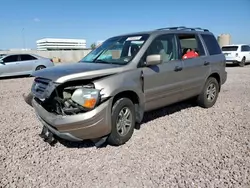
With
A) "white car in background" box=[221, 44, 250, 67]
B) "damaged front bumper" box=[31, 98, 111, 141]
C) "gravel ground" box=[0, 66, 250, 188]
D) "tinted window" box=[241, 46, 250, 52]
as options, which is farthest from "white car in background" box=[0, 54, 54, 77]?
"tinted window" box=[241, 46, 250, 52]

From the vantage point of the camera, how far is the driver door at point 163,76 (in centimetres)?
414

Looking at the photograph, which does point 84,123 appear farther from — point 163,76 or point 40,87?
point 163,76

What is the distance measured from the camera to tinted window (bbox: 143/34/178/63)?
4309mm

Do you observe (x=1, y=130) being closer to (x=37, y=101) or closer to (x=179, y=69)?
(x=37, y=101)

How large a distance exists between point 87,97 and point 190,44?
334 cm

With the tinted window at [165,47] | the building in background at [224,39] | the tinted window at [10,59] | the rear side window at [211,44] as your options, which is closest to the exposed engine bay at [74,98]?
the tinted window at [165,47]

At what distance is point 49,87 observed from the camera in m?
3.27

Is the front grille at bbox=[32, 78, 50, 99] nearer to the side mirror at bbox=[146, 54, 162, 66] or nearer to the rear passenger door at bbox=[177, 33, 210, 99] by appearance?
the side mirror at bbox=[146, 54, 162, 66]

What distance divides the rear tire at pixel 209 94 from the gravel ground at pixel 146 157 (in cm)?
76

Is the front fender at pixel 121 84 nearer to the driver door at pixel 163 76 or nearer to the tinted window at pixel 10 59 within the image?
the driver door at pixel 163 76

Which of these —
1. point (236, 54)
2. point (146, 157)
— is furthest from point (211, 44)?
point (236, 54)

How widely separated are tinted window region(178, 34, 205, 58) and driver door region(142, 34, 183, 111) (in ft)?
0.92

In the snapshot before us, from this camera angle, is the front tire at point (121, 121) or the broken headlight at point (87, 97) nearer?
the broken headlight at point (87, 97)

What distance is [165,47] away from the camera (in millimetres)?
4645
